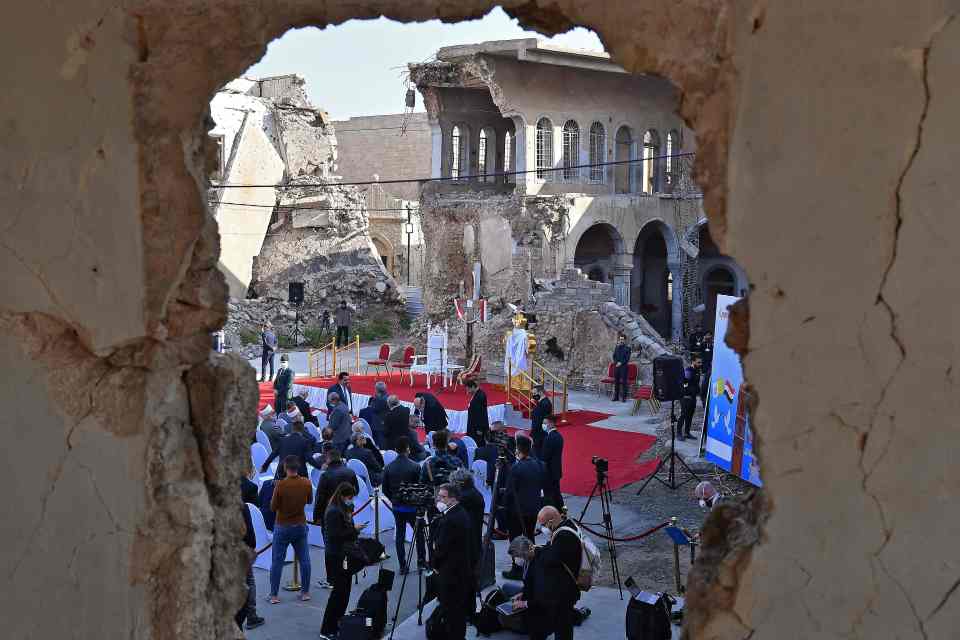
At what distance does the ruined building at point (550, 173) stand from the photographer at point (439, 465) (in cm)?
1520

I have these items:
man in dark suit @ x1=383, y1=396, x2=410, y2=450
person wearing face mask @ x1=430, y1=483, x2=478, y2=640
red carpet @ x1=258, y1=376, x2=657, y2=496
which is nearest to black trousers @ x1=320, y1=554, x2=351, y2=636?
person wearing face mask @ x1=430, y1=483, x2=478, y2=640

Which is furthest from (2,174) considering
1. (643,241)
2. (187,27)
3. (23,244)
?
(643,241)

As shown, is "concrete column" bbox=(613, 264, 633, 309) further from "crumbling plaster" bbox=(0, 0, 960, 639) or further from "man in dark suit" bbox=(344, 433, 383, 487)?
"crumbling plaster" bbox=(0, 0, 960, 639)

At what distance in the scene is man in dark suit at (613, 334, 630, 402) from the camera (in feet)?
66.2

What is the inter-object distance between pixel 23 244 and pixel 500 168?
26.9m

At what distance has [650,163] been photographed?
1233 inches

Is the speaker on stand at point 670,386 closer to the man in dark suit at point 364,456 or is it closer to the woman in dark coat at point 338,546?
the man in dark suit at point 364,456

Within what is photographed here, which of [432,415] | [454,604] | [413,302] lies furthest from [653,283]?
[454,604]

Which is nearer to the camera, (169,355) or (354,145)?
(169,355)

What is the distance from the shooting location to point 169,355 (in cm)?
467

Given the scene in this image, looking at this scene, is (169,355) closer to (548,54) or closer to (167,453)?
(167,453)

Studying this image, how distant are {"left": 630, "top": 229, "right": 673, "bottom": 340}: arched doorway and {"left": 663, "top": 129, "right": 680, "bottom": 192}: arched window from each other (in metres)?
1.74

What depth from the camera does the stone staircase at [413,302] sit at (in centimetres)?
3316

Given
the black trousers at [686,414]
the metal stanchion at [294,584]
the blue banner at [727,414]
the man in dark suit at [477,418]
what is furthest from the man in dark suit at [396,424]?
the black trousers at [686,414]
